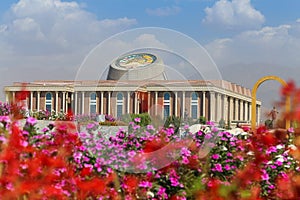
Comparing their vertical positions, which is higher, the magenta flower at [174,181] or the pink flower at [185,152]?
the pink flower at [185,152]

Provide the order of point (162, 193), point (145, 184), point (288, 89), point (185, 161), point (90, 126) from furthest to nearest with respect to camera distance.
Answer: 1. point (90, 126)
2. point (185, 161)
3. point (162, 193)
4. point (145, 184)
5. point (288, 89)

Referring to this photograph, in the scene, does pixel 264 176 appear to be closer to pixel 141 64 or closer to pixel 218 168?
pixel 218 168

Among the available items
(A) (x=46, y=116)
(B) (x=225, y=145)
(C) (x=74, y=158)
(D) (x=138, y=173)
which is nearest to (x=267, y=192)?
(B) (x=225, y=145)

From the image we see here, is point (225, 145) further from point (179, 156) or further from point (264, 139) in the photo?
point (264, 139)

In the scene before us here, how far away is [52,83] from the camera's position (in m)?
58.9

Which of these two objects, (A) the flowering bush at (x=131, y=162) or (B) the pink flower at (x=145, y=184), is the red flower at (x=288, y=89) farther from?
(B) the pink flower at (x=145, y=184)

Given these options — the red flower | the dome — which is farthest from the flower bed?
the dome

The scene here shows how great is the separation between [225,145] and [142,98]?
3809 cm

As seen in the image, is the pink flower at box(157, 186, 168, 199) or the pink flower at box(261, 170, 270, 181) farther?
the pink flower at box(261, 170, 270, 181)

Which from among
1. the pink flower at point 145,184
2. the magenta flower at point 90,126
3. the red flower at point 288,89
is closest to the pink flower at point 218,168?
the pink flower at point 145,184

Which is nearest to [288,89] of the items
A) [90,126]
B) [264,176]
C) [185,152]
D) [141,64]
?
[185,152]

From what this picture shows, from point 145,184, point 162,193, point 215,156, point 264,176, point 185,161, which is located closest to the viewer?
point 145,184

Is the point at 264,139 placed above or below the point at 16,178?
above

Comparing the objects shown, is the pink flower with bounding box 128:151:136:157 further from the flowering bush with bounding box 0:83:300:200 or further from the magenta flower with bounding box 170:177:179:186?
the magenta flower with bounding box 170:177:179:186
